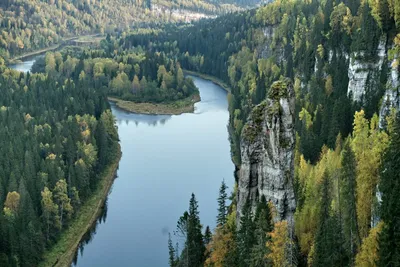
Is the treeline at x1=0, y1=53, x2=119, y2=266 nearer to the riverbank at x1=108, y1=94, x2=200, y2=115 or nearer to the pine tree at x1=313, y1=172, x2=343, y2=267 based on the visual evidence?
the riverbank at x1=108, y1=94, x2=200, y2=115

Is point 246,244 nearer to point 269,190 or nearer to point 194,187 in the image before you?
point 269,190

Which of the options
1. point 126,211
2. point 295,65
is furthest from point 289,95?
point 295,65

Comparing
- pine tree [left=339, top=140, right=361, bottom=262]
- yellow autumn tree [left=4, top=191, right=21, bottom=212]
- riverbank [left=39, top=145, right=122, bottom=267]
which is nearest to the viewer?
pine tree [left=339, top=140, right=361, bottom=262]

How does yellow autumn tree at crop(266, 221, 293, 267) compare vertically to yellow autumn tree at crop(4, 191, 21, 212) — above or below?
above

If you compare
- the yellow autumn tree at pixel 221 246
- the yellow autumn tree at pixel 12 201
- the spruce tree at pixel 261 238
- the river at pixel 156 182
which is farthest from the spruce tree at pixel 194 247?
the yellow autumn tree at pixel 12 201

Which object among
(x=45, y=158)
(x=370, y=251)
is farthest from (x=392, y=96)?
(x=45, y=158)

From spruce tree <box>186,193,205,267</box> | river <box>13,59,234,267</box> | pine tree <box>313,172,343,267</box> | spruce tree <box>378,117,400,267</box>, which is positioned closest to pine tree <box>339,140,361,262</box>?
pine tree <box>313,172,343,267</box>

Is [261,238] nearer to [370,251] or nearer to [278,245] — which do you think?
[278,245]
